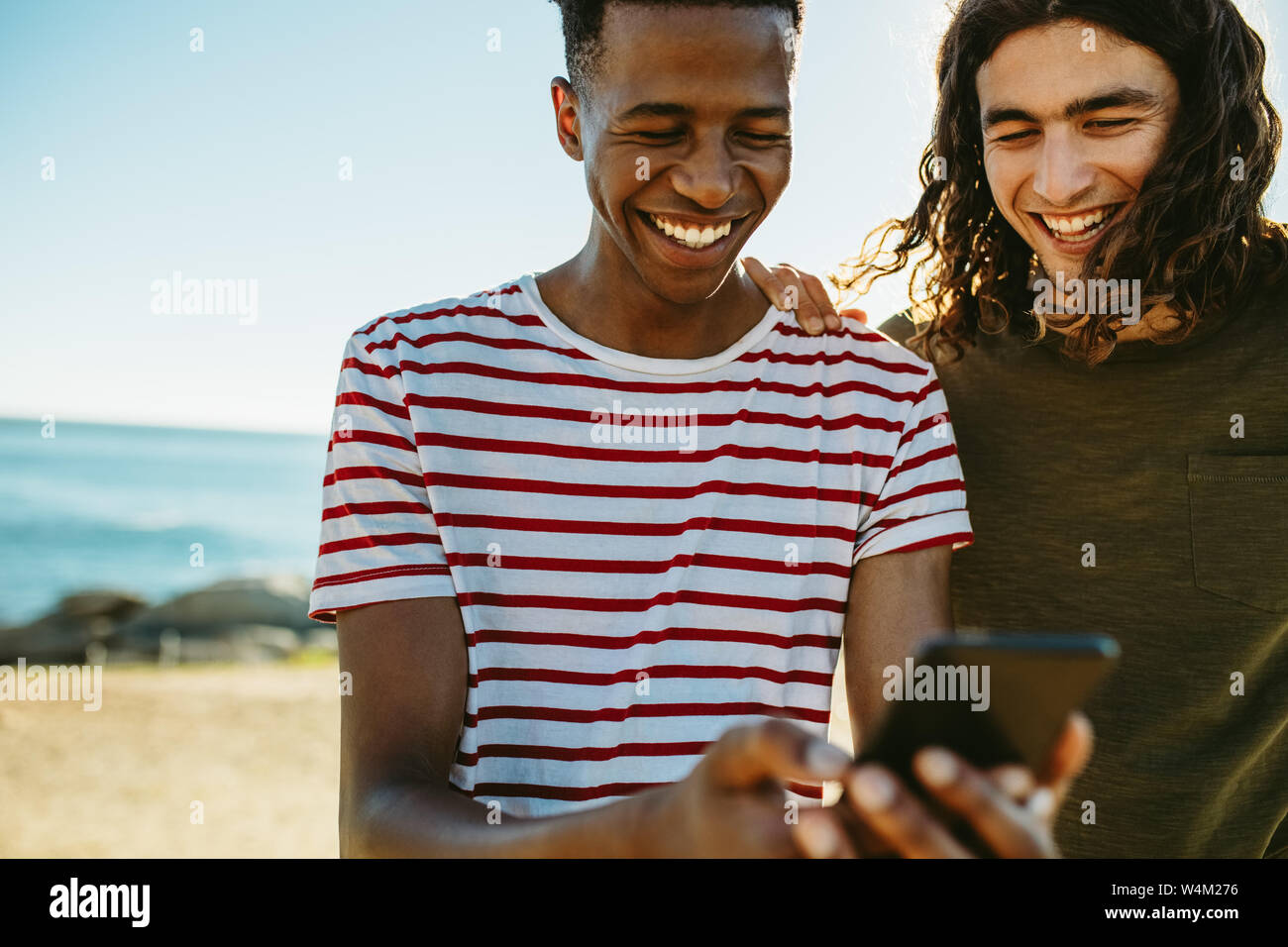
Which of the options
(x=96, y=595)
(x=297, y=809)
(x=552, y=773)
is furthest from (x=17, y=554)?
(x=552, y=773)

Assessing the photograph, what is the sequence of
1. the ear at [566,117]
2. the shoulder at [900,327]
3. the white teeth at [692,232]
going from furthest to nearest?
the shoulder at [900,327]
the ear at [566,117]
the white teeth at [692,232]

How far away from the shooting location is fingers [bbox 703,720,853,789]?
131cm

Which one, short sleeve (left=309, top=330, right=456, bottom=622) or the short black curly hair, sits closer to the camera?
short sleeve (left=309, top=330, right=456, bottom=622)

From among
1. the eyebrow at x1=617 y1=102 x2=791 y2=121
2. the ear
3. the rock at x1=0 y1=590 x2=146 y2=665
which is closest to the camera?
the eyebrow at x1=617 y1=102 x2=791 y2=121

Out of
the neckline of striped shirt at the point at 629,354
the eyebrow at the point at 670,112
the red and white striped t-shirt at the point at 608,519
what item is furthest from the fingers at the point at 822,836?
the eyebrow at the point at 670,112

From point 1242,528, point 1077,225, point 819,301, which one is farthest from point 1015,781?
point 1077,225

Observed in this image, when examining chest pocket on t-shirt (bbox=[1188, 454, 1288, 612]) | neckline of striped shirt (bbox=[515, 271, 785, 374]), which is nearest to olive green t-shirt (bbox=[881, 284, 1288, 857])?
chest pocket on t-shirt (bbox=[1188, 454, 1288, 612])

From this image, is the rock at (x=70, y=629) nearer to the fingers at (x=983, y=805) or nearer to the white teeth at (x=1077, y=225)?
the white teeth at (x=1077, y=225)

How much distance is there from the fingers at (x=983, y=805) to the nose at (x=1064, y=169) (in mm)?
1930

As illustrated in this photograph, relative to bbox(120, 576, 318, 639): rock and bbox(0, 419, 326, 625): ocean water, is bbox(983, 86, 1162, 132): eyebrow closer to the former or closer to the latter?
bbox(120, 576, 318, 639): rock

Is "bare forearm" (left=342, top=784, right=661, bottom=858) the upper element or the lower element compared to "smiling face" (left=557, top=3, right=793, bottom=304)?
lower

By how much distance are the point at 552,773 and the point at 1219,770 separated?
173 cm

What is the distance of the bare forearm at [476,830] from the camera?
1.65 m
